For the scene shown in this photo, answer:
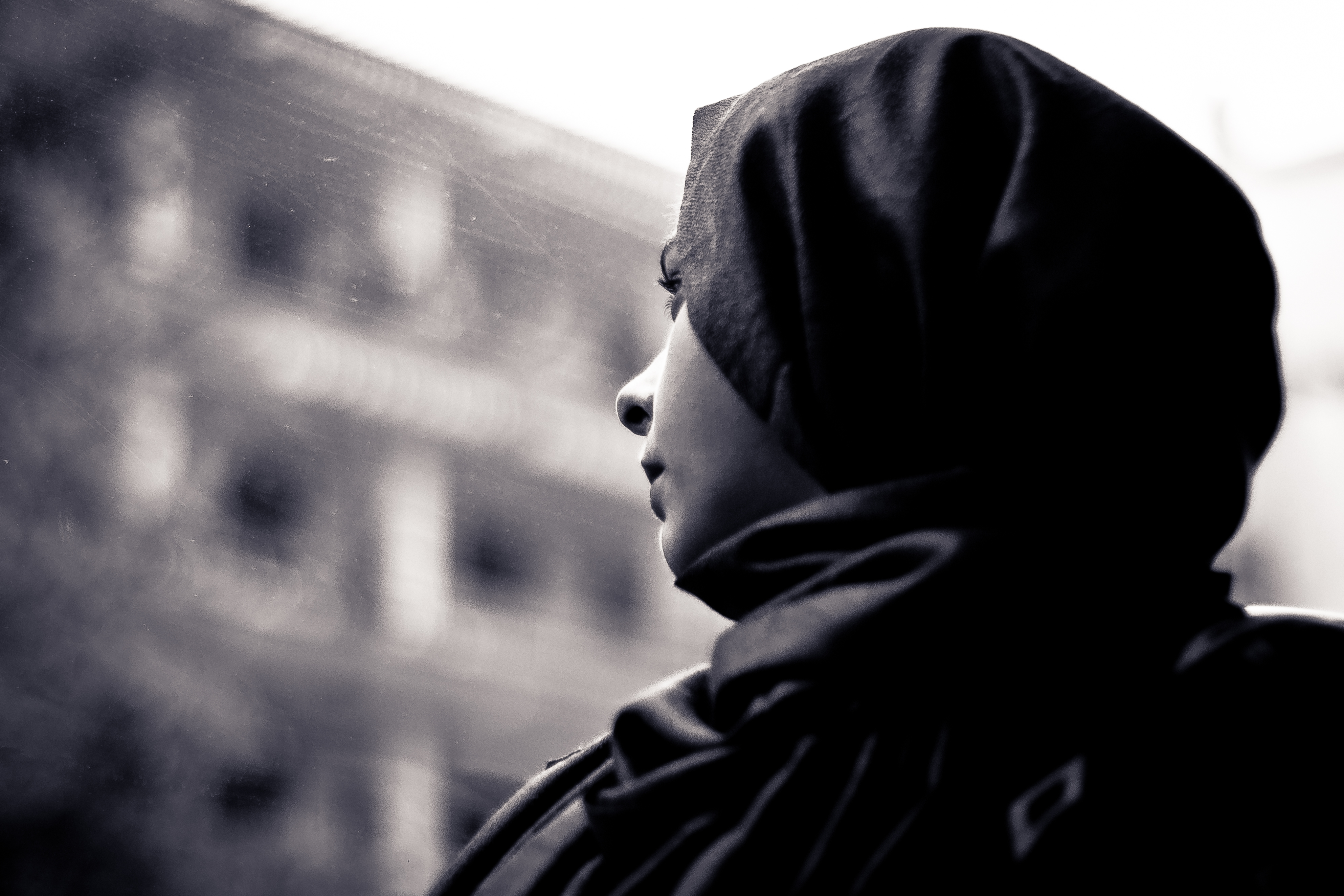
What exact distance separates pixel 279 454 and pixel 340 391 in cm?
10

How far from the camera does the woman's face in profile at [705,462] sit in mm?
644

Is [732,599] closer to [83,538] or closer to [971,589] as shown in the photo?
[971,589]

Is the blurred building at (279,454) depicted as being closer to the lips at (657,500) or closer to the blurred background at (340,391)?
the blurred background at (340,391)

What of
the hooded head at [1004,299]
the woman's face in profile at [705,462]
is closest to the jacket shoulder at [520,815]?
the woman's face in profile at [705,462]

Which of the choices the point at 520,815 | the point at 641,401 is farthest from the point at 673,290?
the point at 520,815

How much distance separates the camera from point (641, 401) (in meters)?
0.76

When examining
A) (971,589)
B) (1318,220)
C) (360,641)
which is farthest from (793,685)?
(1318,220)

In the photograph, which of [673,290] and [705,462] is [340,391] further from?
[705,462]

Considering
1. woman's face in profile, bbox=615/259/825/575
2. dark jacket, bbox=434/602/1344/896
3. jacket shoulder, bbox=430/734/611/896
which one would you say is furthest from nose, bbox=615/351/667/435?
dark jacket, bbox=434/602/1344/896

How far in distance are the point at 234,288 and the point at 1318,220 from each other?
1549 mm

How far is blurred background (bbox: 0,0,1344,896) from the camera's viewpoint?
947 mm

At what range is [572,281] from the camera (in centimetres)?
121

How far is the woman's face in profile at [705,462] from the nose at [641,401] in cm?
4

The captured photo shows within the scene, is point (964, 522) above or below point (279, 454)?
above
